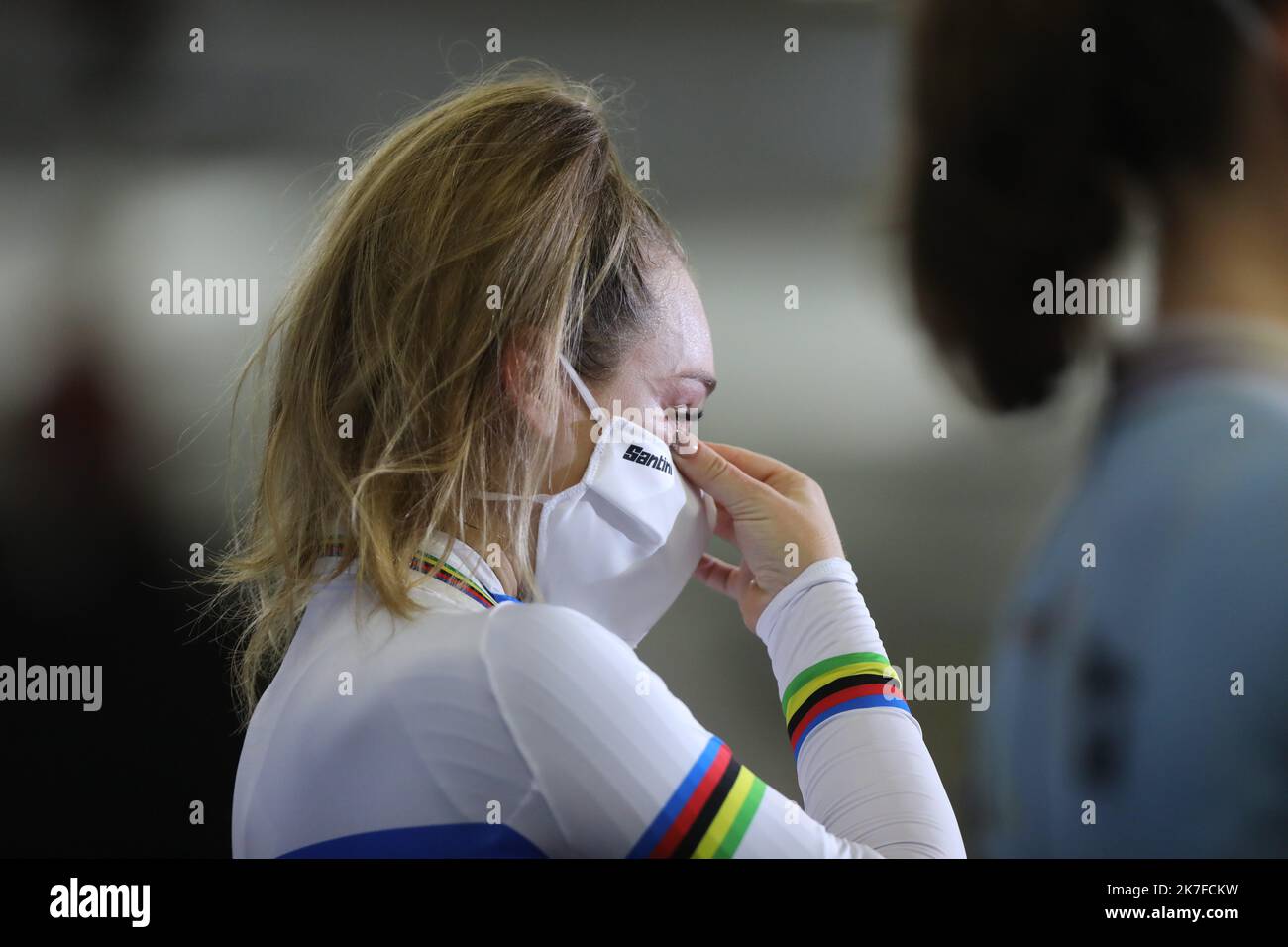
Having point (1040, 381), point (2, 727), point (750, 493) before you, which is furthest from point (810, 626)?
point (2, 727)

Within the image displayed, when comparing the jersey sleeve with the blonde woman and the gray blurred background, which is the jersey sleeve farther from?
the gray blurred background

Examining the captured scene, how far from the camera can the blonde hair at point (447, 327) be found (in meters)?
0.93

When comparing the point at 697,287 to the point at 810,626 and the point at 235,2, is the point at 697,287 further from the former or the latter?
the point at 235,2

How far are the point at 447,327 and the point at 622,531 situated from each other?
0.85 feet

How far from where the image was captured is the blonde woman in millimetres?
784

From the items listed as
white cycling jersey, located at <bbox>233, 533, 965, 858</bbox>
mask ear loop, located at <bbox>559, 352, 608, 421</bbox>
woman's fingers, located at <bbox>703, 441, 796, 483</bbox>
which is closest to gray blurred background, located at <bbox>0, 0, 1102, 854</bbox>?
woman's fingers, located at <bbox>703, 441, 796, 483</bbox>

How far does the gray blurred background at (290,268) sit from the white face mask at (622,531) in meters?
0.20

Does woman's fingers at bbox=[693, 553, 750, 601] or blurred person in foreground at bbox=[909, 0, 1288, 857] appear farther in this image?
woman's fingers at bbox=[693, 553, 750, 601]
